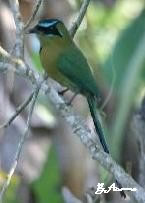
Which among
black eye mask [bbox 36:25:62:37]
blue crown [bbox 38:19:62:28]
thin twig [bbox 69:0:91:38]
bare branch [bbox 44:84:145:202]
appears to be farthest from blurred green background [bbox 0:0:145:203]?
bare branch [bbox 44:84:145:202]

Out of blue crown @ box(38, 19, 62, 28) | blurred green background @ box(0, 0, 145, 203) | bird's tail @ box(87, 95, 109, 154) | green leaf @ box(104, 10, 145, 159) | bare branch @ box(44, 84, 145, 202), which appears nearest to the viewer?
green leaf @ box(104, 10, 145, 159)

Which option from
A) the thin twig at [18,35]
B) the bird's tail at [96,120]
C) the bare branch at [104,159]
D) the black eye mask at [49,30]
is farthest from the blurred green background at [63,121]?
the bare branch at [104,159]

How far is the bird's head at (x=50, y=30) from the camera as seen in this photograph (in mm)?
3555

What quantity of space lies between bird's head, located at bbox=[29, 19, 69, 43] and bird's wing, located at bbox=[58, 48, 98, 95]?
0.35 feet

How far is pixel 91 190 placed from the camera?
9.59 ft

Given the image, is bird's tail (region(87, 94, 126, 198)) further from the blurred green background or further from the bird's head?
the blurred green background

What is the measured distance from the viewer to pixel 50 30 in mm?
3672

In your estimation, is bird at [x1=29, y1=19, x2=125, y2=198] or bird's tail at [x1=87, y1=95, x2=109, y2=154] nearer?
bird's tail at [x1=87, y1=95, x2=109, y2=154]

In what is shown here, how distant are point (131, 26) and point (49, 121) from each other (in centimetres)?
281

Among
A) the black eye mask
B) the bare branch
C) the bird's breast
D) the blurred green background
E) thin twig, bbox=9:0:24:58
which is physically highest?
thin twig, bbox=9:0:24:58

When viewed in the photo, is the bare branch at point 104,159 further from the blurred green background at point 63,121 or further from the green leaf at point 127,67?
the blurred green background at point 63,121

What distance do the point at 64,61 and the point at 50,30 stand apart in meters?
0.18

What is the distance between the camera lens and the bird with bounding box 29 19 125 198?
3453mm

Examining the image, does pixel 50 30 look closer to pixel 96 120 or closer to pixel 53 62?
pixel 53 62
